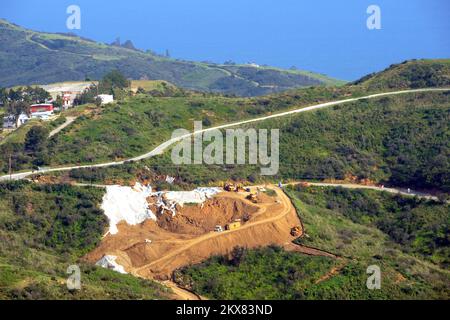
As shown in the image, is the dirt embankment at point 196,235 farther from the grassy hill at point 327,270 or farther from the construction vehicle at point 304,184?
the construction vehicle at point 304,184

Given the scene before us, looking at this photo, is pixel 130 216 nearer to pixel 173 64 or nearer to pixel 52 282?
pixel 52 282

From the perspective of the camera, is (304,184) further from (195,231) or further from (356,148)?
(195,231)

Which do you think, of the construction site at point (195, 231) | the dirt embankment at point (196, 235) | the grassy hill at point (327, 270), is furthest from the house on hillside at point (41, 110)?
the grassy hill at point (327, 270)

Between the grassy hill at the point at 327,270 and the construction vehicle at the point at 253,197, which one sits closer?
the grassy hill at the point at 327,270

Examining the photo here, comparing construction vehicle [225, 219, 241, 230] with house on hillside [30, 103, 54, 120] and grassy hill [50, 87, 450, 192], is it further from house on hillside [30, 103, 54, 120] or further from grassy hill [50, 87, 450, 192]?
house on hillside [30, 103, 54, 120]

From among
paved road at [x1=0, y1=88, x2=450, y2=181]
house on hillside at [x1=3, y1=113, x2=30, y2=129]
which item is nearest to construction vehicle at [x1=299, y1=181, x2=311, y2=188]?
paved road at [x1=0, y1=88, x2=450, y2=181]

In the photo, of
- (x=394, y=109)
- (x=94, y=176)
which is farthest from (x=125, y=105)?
(x=394, y=109)

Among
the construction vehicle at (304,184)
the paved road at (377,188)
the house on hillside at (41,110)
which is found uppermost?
the house on hillside at (41,110)
